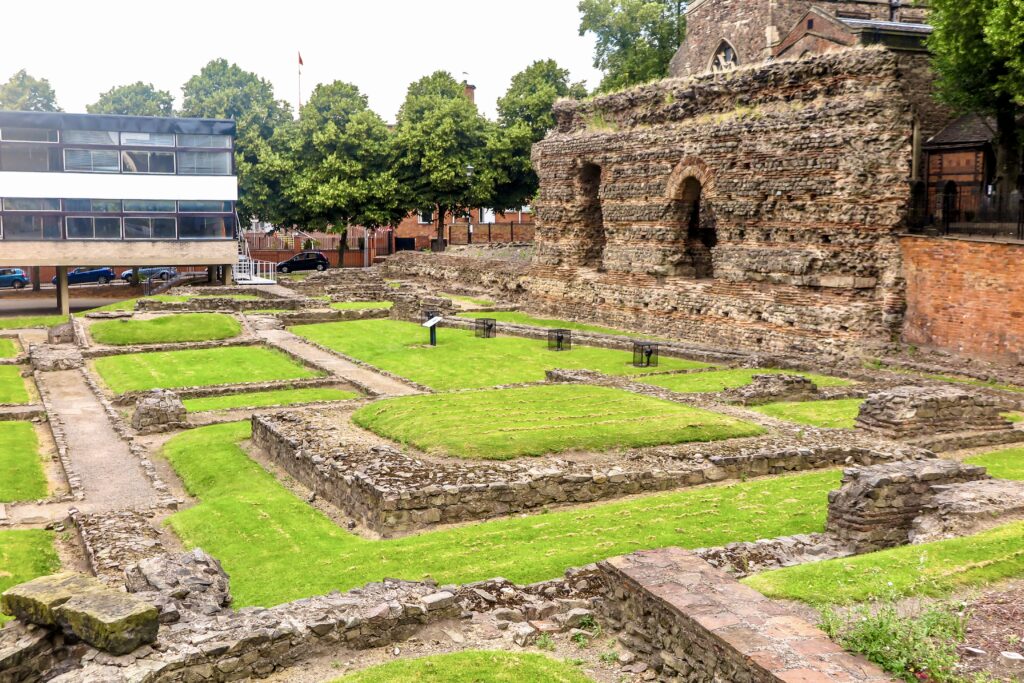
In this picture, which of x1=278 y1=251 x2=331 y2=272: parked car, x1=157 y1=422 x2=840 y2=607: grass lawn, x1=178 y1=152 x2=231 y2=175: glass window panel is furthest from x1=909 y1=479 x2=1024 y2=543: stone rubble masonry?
x1=278 y1=251 x2=331 y2=272: parked car

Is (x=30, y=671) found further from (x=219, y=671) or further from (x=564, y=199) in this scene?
(x=564, y=199)

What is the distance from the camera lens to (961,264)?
2286cm

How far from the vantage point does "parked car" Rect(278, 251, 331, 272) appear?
58.1m

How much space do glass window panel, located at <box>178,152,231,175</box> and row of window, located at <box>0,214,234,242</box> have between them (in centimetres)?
206

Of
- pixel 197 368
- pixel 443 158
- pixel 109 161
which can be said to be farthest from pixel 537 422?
pixel 443 158

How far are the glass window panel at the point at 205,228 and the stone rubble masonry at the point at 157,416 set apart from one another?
24.0 meters

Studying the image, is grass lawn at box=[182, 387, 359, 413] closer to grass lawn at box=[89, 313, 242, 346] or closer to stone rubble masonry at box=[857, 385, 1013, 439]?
grass lawn at box=[89, 313, 242, 346]

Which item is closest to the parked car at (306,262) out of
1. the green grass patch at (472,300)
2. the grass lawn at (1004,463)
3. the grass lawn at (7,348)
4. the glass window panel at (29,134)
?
the green grass patch at (472,300)

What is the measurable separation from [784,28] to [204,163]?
87.5 ft

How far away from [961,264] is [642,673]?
18326 millimetres

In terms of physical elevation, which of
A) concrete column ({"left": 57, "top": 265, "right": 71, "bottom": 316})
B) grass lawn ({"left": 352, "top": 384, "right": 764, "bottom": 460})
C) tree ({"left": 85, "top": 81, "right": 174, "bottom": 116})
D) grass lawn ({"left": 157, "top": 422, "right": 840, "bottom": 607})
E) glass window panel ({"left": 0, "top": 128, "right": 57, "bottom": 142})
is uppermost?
tree ({"left": 85, "top": 81, "right": 174, "bottom": 116})

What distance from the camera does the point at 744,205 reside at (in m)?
28.9

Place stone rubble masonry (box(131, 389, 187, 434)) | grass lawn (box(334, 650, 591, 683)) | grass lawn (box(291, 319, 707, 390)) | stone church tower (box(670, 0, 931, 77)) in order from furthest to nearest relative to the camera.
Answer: stone church tower (box(670, 0, 931, 77)) < grass lawn (box(291, 319, 707, 390)) < stone rubble masonry (box(131, 389, 187, 434)) < grass lawn (box(334, 650, 591, 683))

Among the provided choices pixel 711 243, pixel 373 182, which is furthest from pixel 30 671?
pixel 373 182
